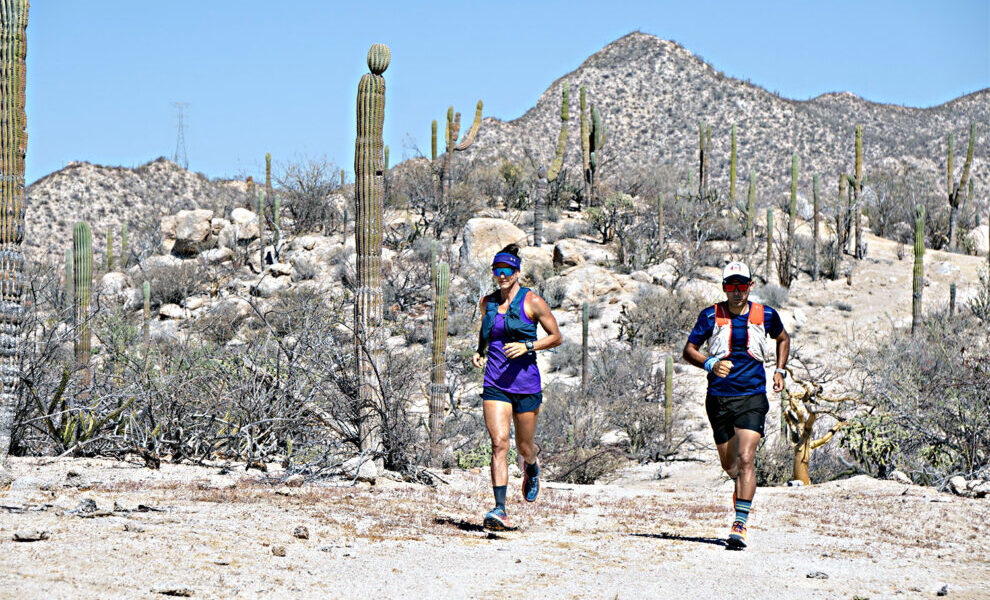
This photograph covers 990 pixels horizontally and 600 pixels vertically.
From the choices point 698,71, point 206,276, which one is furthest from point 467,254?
point 698,71

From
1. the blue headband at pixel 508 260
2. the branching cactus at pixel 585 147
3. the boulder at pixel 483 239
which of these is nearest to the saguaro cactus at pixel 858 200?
the branching cactus at pixel 585 147

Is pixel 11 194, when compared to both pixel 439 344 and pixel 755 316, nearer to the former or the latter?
pixel 755 316

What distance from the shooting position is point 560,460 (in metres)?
14.0

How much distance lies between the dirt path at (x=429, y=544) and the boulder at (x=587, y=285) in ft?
57.1

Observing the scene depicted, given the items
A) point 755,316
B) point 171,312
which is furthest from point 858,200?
point 755,316

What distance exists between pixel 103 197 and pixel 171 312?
90.6ft

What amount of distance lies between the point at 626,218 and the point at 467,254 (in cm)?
530

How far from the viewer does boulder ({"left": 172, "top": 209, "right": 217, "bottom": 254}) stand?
107ft

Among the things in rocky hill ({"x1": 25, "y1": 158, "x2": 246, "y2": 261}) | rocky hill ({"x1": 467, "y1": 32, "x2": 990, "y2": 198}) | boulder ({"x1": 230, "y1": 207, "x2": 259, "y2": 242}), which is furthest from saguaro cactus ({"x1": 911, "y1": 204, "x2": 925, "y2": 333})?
rocky hill ({"x1": 25, "y1": 158, "x2": 246, "y2": 261})

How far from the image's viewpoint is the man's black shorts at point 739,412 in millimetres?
6309

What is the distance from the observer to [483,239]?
92.3 feet

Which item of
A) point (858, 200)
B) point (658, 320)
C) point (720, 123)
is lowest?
point (658, 320)

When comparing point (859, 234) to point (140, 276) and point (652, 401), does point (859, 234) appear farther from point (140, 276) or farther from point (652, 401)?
point (140, 276)

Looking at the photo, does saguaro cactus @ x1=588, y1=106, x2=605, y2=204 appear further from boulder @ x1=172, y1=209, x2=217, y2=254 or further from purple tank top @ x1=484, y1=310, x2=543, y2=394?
purple tank top @ x1=484, y1=310, x2=543, y2=394
